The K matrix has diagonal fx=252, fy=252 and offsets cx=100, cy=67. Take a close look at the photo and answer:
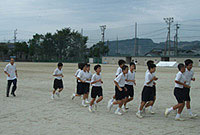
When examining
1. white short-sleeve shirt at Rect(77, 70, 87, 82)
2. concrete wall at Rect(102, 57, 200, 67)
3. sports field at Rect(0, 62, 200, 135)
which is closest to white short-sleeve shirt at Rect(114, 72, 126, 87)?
sports field at Rect(0, 62, 200, 135)

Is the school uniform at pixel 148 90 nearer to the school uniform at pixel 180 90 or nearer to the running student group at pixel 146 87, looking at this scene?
the running student group at pixel 146 87

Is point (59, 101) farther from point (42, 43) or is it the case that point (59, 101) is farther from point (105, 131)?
point (42, 43)

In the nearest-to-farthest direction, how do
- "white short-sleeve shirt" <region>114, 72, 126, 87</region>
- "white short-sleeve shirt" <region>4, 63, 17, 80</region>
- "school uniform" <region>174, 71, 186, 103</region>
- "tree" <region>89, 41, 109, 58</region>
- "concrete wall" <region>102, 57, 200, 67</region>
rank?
"school uniform" <region>174, 71, 186, 103</region> → "white short-sleeve shirt" <region>114, 72, 126, 87</region> → "white short-sleeve shirt" <region>4, 63, 17, 80</region> → "concrete wall" <region>102, 57, 200, 67</region> → "tree" <region>89, 41, 109, 58</region>

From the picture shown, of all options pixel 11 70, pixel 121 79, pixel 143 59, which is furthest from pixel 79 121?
pixel 143 59

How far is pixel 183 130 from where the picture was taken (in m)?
5.84

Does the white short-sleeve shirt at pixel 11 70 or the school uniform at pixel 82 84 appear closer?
the school uniform at pixel 82 84

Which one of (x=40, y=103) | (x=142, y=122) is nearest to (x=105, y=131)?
(x=142, y=122)

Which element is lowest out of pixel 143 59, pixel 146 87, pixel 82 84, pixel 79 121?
pixel 79 121

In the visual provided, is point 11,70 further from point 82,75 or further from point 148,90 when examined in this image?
point 148,90

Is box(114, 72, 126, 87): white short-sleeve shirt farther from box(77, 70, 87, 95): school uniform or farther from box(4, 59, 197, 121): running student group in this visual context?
box(77, 70, 87, 95): school uniform

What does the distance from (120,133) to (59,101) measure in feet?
15.5

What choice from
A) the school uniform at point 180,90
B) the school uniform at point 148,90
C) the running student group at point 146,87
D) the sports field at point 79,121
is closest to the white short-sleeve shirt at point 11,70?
the sports field at point 79,121

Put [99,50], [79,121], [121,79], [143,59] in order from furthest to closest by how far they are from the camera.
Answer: [99,50] → [143,59] → [121,79] → [79,121]

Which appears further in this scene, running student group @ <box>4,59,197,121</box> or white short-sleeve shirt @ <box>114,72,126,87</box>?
white short-sleeve shirt @ <box>114,72,126,87</box>
